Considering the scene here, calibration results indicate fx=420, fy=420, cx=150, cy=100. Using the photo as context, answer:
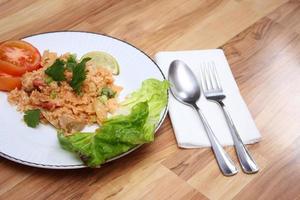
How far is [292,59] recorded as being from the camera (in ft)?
3.91

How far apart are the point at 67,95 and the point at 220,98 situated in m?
0.36

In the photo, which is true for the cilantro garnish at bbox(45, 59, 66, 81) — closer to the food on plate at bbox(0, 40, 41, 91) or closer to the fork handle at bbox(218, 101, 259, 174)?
the food on plate at bbox(0, 40, 41, 91)

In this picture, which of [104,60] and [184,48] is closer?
[104,60]

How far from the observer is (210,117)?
97 centimetres

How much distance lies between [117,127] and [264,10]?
767 mm

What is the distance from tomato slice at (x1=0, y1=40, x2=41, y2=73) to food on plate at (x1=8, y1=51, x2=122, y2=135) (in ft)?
0.08

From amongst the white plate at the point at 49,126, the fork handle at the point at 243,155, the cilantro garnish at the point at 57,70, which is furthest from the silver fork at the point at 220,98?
the cilantro garnish at the point at 57,70

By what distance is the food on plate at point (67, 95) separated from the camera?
0.87 metres

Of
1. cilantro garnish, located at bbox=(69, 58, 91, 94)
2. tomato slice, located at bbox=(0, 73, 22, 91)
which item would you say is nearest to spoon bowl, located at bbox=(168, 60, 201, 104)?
cilantro garnish, located at bbox=(69, 58, 91, 94)

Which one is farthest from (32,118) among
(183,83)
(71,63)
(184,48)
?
(184,48)

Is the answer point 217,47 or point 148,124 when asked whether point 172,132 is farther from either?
point 217,47

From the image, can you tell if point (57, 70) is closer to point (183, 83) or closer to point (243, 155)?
point (183, 83)

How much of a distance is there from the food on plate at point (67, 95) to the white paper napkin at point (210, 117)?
6.0 inches

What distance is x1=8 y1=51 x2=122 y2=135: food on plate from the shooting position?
0.87 m
